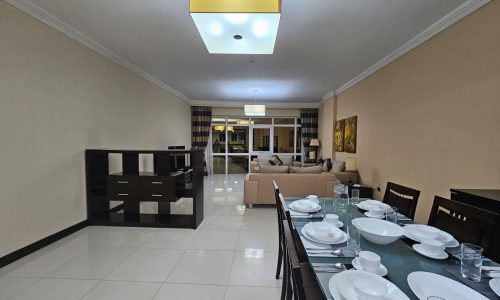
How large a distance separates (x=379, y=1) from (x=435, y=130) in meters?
1.77

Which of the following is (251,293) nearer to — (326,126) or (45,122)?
(45,122)

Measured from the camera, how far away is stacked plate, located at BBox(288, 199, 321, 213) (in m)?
1.81

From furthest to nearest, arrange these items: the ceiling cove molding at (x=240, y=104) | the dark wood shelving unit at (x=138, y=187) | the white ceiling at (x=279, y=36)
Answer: the ceiling cove molding at (x=240, y=104) < the dark wood shelving unit at (x=138, y=187) < the white ceiling at (x=279, y=36)

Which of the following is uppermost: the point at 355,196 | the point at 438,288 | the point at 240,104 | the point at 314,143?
the point at 240,104

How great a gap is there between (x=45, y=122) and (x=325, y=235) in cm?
329

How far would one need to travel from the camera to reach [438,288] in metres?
0.90

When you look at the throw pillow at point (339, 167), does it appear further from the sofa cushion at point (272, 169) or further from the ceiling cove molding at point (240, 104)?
the ceiling cove molding at point (240, 104)

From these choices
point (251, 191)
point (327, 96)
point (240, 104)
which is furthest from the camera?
point (240, 104)

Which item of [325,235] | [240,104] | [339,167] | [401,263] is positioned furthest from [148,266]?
[240,104]

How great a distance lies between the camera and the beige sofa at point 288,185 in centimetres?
420

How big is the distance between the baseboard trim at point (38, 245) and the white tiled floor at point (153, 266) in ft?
0.22

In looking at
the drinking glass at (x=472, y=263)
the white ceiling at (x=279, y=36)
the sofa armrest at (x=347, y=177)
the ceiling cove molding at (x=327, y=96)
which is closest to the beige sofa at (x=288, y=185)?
the sofa armrest at (x=347, y=177)

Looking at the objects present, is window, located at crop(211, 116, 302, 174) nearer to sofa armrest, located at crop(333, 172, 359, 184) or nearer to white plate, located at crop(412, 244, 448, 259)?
sofa armrest, located at crop(333, 172, 359, 184)

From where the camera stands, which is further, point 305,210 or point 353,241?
point 305,210
